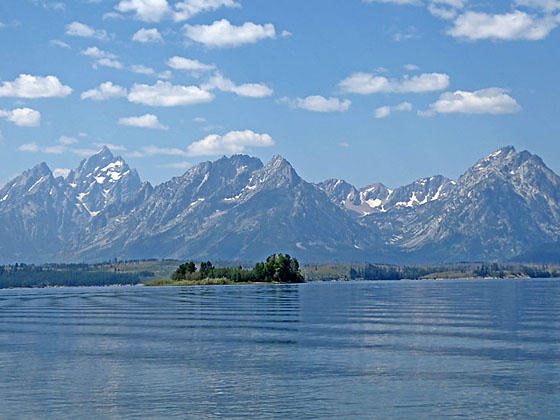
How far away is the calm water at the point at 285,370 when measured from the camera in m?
62.6

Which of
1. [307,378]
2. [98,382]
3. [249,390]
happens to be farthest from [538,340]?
[98,382]

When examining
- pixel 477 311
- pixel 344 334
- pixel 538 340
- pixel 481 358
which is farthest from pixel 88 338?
pixel 477 311

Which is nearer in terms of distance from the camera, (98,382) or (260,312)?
(98,382)

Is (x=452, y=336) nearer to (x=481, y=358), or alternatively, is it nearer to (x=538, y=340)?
(x=538, y=340)

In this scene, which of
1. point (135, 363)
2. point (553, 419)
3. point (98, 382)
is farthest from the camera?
point (135, 363)

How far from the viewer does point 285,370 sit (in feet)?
271

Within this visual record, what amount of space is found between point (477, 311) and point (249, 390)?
Answer: 4712 inches

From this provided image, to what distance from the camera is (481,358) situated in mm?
90062

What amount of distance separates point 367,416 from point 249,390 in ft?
50.6

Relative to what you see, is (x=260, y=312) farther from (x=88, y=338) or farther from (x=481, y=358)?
(x=481, y=358)

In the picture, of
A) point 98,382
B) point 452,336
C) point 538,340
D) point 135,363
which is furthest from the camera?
point 452,336

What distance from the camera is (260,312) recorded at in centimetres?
18075

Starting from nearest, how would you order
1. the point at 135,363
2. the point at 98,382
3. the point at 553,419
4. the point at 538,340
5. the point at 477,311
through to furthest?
the point at 553,419
the point at 98,382
the point at 135,363
the point at 538,340
the point at 477,311

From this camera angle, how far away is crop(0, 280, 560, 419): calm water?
205 feet
